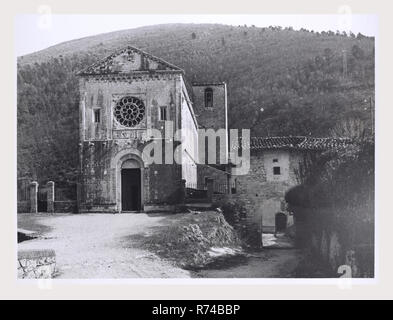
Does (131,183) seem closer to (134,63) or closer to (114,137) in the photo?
(114,137)

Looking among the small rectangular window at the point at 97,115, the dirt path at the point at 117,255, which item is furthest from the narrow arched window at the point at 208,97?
the dirt path at the point at 117,255

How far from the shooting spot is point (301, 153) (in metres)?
27.6

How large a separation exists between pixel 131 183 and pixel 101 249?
384 inches

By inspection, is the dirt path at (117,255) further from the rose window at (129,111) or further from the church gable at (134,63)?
the church gable at (134,63)

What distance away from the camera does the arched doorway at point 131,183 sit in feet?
92.3

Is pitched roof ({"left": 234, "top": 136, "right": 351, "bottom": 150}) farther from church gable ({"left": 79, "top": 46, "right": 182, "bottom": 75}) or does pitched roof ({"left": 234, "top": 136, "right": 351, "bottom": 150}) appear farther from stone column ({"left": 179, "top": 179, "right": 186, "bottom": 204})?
church gable ({"left": 79, "top": 46, "right": 182, "bottom": 75})

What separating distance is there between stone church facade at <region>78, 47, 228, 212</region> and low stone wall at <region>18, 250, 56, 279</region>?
38.3ft

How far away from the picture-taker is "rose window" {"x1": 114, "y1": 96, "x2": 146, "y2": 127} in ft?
91.7

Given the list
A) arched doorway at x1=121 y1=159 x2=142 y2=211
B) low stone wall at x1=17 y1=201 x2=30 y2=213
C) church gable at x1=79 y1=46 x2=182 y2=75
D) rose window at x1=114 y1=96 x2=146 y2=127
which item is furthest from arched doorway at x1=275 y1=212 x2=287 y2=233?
low stone wall at x1=17 y1=201 x2=30 y2=213

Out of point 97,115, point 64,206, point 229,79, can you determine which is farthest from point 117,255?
point 229,79

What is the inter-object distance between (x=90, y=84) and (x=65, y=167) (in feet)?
41.8

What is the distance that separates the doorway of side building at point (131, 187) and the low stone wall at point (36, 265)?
12.4 m

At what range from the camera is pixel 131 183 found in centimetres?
2819

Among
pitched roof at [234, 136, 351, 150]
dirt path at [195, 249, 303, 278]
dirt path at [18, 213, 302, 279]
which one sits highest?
pitched roof at [234, 136, 351, 150]
